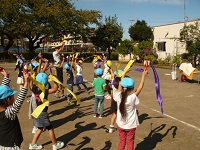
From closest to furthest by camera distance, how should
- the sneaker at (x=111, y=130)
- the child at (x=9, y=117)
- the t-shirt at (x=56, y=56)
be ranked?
the child at (x=9, y=117) → the sneaker at (x=111, y=130) → the t-shirt at (x=56, y=56)

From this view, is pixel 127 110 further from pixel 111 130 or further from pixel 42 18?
pixel 42 18

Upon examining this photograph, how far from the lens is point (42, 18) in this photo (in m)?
31.8

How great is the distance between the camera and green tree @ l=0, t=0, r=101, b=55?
3005cm

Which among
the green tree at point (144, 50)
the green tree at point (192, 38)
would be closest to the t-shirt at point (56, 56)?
the green tree at point (192, 38)

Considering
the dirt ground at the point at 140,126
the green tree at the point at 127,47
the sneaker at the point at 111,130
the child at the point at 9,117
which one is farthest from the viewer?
the green tree at the point at 127,47

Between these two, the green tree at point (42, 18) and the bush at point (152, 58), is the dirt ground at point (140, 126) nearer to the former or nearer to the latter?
the bush at point (152, 58)

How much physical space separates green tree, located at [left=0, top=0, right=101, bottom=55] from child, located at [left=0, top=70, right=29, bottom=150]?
28.4 m

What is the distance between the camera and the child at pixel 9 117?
3000mm

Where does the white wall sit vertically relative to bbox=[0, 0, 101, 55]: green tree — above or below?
below

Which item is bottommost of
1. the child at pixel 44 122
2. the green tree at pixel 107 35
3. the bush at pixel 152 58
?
the child at pixel 44 122

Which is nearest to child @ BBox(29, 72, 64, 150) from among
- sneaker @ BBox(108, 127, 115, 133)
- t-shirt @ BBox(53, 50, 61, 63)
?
sneaker @ BBox(108, 127, 115, 133)

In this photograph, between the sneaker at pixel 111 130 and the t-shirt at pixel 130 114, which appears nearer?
the t-shirt at pixel 130 114

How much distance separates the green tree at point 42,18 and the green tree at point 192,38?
14882 mm

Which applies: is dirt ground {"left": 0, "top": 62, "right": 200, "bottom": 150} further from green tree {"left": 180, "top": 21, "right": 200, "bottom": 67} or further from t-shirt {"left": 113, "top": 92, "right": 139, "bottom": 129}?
green tree {"left": 180, "top": 21, "right": 200, "bottom": 67}
